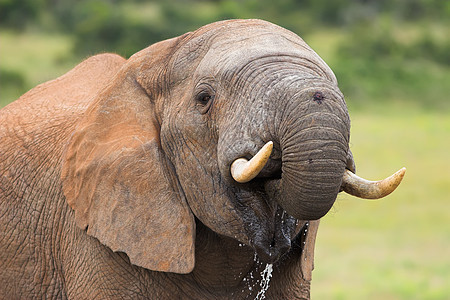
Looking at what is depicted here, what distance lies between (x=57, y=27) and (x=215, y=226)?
25726mm

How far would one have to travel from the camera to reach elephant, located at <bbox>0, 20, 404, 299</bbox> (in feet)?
11.8

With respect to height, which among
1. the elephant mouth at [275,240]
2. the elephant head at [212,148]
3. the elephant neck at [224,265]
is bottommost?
the elephant neck at [224,265]

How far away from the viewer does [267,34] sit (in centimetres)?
398

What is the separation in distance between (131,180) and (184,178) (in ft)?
0.82

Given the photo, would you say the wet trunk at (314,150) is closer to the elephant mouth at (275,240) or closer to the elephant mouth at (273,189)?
the elephant mouth at (273,189)

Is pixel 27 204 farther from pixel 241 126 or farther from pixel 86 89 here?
pixel 241 126

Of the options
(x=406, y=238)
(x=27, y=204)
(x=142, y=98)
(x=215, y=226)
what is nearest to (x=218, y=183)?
(x=215, y=226)

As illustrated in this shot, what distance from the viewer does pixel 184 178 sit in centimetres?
409

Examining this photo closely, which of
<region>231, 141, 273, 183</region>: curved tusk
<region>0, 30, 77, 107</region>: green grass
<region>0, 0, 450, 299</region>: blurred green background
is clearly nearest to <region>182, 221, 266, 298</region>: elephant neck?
<region>231, 141, 273, 183</region>: curved tusk

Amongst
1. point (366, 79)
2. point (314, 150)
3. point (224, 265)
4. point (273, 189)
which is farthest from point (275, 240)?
point (366, 79)

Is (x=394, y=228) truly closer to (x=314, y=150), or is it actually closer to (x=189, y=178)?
(x=189, y=178)

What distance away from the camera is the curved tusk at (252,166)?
3.46m

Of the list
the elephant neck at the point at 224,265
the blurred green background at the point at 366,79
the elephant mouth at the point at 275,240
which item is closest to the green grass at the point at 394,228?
the blurred green background at the point at 366,79

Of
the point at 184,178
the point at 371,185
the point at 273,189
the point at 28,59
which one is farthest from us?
the point at 28,59
